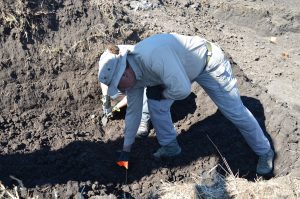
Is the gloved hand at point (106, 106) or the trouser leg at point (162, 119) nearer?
the trouser leg at point (162, 119)

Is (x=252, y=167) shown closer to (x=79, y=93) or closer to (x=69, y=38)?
(x=79, y=93)

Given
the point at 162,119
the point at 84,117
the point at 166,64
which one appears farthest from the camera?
the point at 84,117

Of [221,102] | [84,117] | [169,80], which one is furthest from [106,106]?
[169,80]

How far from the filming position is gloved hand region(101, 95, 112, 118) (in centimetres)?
559

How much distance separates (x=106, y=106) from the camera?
18.5 ft

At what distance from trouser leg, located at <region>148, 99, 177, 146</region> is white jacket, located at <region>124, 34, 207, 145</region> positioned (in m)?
0.18

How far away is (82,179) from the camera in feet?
15.3

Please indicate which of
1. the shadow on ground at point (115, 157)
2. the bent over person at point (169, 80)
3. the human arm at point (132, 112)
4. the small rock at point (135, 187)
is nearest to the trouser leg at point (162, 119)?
the bent over person at point (169, 80)

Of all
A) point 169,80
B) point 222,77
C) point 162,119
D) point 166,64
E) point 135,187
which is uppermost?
point 166,64

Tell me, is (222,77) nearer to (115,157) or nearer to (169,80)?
(169,80)

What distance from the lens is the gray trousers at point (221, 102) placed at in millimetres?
4578

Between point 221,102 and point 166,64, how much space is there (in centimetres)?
100

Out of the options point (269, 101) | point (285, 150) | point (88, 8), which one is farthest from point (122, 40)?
point (285, 150)

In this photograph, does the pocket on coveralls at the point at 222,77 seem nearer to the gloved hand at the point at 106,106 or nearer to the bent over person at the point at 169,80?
the bent over person at the point at 169,80
